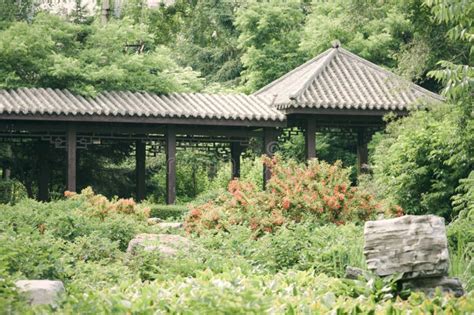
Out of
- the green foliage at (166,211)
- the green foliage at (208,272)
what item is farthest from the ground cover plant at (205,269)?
the green foliage at (166,211)

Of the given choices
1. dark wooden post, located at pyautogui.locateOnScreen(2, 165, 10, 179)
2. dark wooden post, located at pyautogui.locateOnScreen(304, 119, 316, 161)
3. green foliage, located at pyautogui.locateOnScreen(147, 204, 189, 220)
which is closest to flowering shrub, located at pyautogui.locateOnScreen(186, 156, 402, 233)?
green foliage, located at pyautogui.locateOnScreen(147, 204, 189, 220)

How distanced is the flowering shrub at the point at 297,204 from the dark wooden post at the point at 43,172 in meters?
9.02

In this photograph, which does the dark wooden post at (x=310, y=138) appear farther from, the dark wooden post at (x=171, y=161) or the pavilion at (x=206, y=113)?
the dark wooden post at (x=171, y=161)

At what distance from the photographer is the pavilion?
20062 mm

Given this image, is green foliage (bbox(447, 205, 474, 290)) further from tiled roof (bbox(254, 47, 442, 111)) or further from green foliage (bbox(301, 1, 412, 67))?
green foliage (bbox(301, 1, 412, 67))

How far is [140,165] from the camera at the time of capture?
23.2 metres

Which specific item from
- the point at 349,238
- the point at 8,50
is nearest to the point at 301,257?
the point at 349,238

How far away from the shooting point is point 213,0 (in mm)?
38000

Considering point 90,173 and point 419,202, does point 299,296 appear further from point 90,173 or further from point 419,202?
point 90,173

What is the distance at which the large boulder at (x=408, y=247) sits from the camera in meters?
8.34

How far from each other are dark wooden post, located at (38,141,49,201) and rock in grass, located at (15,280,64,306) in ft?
52.3

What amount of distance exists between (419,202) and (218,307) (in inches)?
400

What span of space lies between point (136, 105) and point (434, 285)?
41.7ft

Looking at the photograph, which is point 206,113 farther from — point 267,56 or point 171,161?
point 267,56
